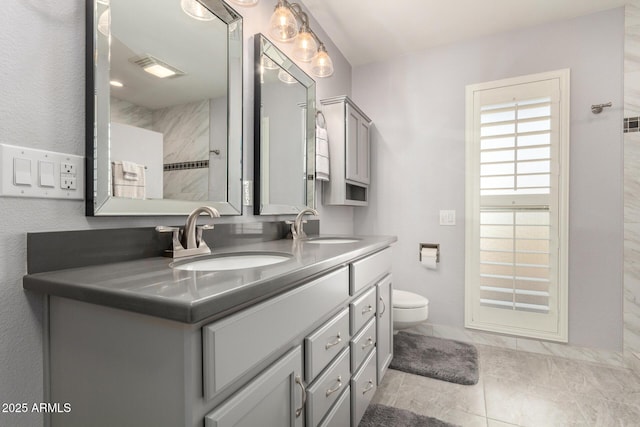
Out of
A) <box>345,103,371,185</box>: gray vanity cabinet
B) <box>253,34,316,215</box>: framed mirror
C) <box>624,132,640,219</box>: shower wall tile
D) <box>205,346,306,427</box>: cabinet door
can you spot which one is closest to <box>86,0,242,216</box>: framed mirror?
<box>253,34,316,215</box>: framed mirror

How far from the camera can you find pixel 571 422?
1503 mm

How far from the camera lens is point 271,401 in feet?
2.47

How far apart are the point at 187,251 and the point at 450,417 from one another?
4.92 ft

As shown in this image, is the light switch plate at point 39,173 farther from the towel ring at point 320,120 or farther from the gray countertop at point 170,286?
the towel ring at point 320,120

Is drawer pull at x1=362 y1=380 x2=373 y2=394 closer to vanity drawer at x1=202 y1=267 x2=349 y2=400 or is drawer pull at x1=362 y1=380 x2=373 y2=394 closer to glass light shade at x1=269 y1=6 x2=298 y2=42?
vanity drawer at x1=202 y1=267 x2=349 y2=400

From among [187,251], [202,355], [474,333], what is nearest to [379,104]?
[474,333]

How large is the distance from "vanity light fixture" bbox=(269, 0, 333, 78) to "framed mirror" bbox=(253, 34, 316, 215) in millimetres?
108

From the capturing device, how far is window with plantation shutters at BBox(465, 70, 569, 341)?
218 centimetres

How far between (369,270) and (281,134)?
0.91 m

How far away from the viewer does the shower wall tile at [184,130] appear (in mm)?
1117

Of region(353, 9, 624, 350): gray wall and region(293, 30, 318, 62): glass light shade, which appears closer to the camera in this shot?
region(293, 30, 318, 62): glass light shade

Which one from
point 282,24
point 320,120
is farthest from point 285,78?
point 320,120

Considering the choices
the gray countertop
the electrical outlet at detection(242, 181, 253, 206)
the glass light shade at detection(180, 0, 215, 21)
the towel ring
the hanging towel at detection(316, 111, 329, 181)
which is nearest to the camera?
the gray countertop

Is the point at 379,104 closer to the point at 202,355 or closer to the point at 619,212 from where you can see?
the point at 619,212
